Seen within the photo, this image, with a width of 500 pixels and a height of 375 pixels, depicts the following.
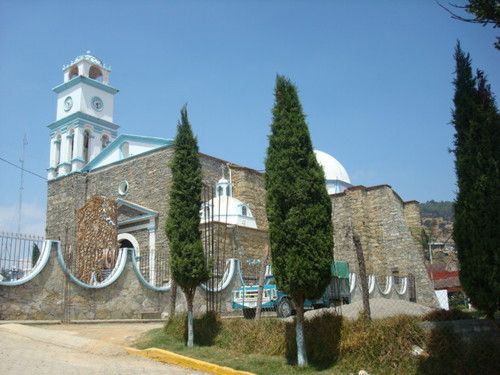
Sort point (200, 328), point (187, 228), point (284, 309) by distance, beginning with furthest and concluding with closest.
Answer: point (284, 309)
point (200, 328)
point (187, 228)

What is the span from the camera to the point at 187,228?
10.2 m

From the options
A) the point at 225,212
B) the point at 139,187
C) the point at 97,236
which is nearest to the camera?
the point at 97,236

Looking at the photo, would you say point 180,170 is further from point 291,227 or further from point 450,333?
point 450,333

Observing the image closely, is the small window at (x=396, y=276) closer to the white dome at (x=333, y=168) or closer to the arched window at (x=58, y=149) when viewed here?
the white dome at (x=333, y=168)

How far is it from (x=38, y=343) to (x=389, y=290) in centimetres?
1949

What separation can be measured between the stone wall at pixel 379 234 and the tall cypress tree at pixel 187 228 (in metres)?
19.4

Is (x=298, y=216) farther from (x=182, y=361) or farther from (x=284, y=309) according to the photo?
(x=284, y=309)

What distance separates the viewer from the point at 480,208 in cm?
789

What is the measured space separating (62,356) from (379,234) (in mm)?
24160

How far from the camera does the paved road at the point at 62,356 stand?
7.57 metres

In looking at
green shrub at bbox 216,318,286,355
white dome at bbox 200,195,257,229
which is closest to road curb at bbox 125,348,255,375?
green shrub at bbox 216,318,286,355

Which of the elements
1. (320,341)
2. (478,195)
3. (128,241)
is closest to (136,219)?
(128,241)

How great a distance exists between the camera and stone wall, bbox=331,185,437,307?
2898 cm

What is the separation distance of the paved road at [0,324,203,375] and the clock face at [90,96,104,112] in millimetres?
34061
